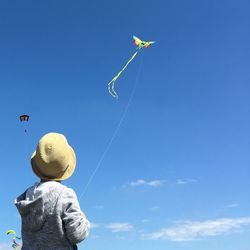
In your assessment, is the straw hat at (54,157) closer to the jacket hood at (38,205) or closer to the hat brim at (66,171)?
the hat brim at (66,171)

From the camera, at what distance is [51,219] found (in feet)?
13.9

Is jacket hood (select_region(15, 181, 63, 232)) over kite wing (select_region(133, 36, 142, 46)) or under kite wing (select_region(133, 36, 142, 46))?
under

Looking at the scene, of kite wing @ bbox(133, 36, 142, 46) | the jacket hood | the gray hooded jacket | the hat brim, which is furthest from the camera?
kite wing @ bbox(133, 36, 142, 46)

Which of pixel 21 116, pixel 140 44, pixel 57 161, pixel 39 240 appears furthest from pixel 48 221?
pixel 21 116

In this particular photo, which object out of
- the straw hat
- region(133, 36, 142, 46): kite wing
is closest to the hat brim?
the straw hat

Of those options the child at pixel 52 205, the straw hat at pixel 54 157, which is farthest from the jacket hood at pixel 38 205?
the straw hat at pixel 54 157

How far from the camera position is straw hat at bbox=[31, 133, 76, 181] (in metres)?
4.32

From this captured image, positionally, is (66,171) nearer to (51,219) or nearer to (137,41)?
(51,219)

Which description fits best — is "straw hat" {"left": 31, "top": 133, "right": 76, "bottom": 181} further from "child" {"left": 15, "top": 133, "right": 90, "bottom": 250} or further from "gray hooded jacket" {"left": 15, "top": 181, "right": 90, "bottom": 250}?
"gray hooded jacket" {"left": 15, "top": 181, "right": 90, "bottom": 250}

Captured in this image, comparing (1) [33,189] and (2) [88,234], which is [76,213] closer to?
(2) [88,234]

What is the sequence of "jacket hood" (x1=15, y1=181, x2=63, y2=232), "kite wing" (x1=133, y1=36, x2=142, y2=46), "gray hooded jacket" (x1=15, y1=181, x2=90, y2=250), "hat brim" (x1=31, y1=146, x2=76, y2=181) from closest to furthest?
"gray hooded jacket" (x1=15, y1=181, x2=90, y2=250)
"jacket hood" (x1=15, y1=181, x2=63, y2=232)
"hat brim" (x1=31, y1=146, x2=76, y2=181)
"kite wing" (x1=133, y1=36, x2=142, y2=46)

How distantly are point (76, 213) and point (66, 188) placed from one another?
279 millimetres

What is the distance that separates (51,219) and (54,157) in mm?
517

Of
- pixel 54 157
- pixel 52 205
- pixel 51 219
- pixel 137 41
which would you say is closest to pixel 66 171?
pixel 54 157
